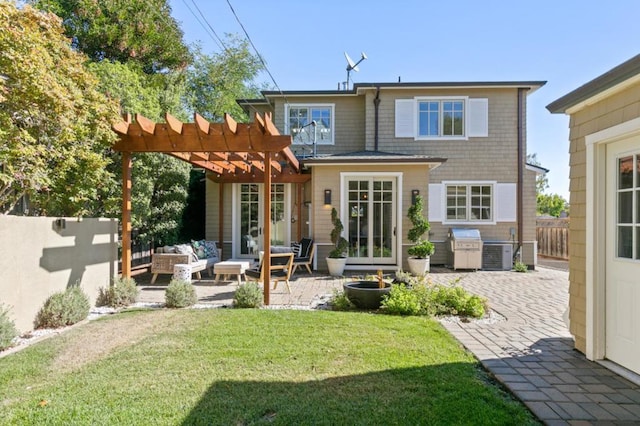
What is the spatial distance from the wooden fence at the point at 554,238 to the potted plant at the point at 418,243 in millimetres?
8536

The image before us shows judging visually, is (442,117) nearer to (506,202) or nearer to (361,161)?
(506,202)

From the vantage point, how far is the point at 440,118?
452 inches

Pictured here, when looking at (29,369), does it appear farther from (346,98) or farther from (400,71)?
(400,71)

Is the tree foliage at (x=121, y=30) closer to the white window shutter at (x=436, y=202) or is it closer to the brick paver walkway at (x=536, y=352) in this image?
the brick paver walkway at (x=536, y=352)

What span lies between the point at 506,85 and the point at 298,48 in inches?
259

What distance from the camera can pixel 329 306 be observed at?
5965 millimetres

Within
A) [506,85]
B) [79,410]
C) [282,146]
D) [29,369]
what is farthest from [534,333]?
[506,85]

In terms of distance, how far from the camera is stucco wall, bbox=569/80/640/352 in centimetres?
367

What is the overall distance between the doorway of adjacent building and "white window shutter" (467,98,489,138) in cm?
821

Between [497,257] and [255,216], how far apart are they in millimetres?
7704

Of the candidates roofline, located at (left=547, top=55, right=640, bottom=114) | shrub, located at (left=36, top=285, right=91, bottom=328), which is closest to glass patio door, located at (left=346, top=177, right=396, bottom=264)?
roofline, located at (left=547, top=55, right=640, bottom=114)

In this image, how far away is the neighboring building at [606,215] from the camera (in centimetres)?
328

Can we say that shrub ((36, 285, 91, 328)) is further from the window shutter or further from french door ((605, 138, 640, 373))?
the window shutter

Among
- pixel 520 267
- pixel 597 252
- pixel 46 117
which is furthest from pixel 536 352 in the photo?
pixel 520 267
